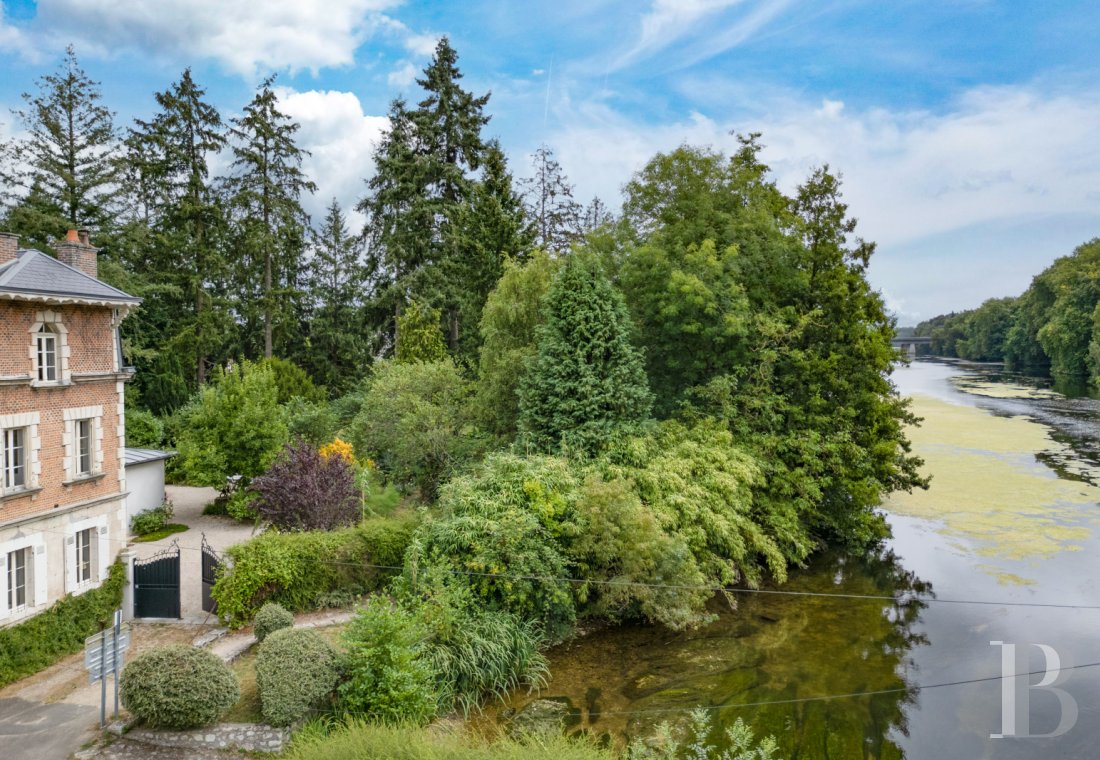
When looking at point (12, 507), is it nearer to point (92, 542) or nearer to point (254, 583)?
point (92, 542)

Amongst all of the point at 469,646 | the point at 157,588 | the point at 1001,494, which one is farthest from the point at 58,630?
the point at 1001,494

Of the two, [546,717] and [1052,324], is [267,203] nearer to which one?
[546,717]

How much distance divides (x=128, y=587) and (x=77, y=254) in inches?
290

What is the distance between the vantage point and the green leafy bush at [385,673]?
10.6m

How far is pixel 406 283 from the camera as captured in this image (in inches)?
1292

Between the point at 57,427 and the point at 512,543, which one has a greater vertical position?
the point at 57,427

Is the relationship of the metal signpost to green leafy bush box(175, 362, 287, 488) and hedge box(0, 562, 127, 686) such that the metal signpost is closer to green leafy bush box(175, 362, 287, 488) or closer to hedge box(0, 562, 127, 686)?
hedge box(0, 562, 127, 686)

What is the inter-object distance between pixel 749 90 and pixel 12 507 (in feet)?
77.2

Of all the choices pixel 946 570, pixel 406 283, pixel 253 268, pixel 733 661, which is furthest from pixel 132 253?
pixel 946 570

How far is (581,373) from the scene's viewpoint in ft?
59.7

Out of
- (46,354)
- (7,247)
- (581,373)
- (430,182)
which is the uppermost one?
(430,182)

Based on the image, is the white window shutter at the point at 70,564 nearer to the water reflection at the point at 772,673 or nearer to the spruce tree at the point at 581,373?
the water reflection at the point at 772,673

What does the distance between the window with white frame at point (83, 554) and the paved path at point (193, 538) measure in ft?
6.56

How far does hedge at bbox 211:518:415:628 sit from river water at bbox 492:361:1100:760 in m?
4.58
